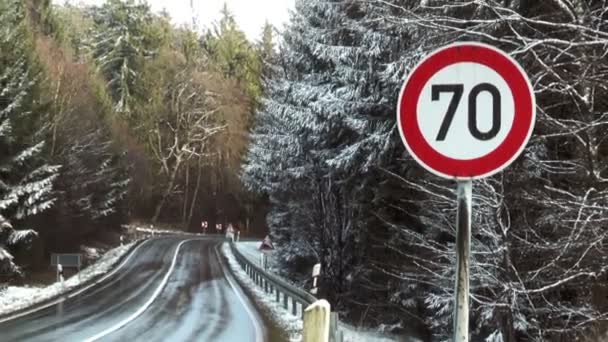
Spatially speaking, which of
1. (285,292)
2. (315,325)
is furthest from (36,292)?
(315,325)

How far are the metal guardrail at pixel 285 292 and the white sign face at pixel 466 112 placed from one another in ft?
23.8

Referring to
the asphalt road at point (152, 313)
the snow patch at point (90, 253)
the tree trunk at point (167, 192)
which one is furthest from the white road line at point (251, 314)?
the tree trunk at point (167, 192)

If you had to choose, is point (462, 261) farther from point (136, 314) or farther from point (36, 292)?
point (36, 292)

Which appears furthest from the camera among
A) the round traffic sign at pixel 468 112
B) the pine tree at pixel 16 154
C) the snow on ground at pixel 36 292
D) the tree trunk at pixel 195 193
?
the tree trunk at pixel 195 193

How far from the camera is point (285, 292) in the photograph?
18172mm

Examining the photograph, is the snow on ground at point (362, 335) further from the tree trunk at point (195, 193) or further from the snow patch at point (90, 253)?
the tree trunk at point (195, 193)

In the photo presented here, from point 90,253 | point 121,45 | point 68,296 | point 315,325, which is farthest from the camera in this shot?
point 121,45

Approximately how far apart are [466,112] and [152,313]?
1552cm

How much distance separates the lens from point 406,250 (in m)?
16.8

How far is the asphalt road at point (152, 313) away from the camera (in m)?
14.0

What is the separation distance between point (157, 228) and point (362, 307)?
1784 inches

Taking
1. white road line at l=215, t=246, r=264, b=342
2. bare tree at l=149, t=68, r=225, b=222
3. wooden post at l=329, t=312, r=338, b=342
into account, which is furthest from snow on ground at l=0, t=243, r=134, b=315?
bare tree at l=149, t=68, r=225, b=222

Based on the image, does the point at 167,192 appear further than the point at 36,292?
Yes

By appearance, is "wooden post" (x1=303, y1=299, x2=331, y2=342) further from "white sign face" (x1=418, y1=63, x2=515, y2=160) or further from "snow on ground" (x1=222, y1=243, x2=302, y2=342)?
"snow on ground" (x1=222, y1=243, x2=302, y2=342)
